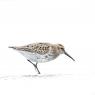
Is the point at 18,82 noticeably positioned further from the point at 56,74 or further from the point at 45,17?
the point at 45,17

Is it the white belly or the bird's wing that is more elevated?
the bird's wing

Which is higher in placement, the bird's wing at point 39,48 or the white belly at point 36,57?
the bird's wing at point 39,48

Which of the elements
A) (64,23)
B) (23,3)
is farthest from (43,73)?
(23,3)

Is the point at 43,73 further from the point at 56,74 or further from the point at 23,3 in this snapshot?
the point at 23,3

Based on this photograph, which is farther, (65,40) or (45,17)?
(45,17)

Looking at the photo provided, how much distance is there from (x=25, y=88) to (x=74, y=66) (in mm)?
1684

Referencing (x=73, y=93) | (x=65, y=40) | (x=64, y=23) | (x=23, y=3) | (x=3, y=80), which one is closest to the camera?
(x=73, y=93)

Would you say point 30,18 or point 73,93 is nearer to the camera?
point 73,93

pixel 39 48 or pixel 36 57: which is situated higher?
pixel 39 48

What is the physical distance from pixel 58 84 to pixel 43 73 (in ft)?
2.68

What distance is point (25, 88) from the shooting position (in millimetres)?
10078

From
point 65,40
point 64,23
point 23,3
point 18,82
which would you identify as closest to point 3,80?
point 18,82

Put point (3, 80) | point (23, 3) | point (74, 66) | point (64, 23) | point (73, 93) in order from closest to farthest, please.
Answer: point (73, 93)
point (3, 80)
point (74, 66)
point (64, 23)
point (23, 3)

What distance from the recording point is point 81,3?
1627 centimetres
